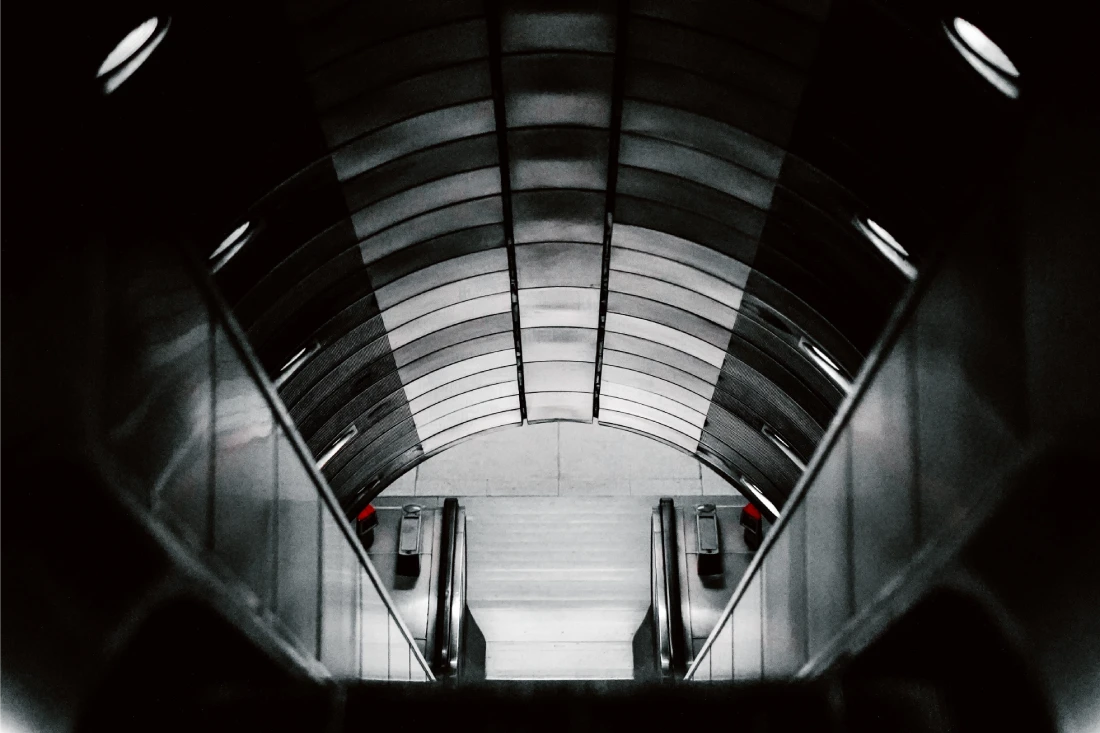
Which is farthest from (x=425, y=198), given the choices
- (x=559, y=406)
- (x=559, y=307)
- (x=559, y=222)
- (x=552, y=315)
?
(x=559, y=406)

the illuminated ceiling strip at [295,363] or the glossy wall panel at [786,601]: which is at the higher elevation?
the illuminated ceiling strip at [295,363]

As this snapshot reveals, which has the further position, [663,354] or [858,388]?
[663,354]

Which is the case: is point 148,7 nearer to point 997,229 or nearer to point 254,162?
point 254,162

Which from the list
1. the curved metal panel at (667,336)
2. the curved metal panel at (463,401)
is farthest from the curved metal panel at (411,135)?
the curved metal panel at (463,401)

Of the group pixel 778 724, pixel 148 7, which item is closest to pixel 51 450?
pixel 148 7

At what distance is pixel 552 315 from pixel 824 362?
4804mm

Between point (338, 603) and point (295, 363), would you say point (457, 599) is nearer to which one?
point (295, 363)

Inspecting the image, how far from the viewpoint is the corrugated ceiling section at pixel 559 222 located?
905 cm

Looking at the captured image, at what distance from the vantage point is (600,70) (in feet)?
Result: 32.4

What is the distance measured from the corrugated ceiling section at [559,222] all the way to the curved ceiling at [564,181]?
0.12 feet

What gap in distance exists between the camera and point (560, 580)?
25.0m

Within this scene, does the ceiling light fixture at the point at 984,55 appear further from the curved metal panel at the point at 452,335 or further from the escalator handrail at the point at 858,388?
the curved metal panel at the point at 452,335

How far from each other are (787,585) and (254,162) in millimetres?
6269

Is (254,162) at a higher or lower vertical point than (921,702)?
higher
